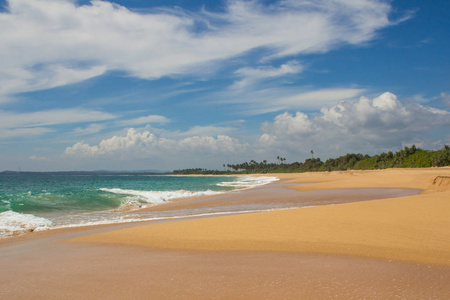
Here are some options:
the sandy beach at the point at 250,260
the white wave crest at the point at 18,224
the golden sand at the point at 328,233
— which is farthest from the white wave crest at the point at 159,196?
the golden sand at the point at 328,233

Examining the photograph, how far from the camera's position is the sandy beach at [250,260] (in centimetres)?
470

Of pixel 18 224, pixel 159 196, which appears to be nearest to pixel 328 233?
pixel 18 224

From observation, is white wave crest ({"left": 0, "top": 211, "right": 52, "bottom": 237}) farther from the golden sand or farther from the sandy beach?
the golden sand

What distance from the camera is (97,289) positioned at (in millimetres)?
4941

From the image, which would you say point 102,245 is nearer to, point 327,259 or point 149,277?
point 149,277

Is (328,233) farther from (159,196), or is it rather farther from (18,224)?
(159,196)

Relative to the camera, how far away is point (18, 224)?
48.8 feet

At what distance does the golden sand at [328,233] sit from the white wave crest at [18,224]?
16.5ft

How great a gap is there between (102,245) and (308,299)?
20.9ft

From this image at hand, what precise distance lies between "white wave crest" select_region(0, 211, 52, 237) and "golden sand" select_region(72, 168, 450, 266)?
16.5ft

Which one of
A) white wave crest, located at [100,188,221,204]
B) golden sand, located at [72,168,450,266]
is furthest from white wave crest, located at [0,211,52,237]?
white wave crest, located at [100,188,221,204]

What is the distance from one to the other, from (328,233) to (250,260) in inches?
119

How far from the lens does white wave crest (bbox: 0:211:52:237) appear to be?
510 inches

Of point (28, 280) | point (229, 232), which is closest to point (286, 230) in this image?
point (229, 232)
